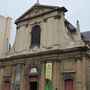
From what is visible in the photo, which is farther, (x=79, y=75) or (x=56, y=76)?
(x=56, y=76)

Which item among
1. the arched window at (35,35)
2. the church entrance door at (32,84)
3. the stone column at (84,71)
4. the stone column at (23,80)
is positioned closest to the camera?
the stone column at (84,71)

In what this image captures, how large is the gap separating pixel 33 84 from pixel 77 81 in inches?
187

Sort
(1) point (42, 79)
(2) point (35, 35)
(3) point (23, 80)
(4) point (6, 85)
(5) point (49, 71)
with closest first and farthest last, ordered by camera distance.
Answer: (5) point (49, 71)
(1) point (42, 79)
(3) point (23, 80)
(2) point (35, 35)
(4) point (6, 85)

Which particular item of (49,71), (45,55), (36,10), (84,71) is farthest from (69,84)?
(36,10)

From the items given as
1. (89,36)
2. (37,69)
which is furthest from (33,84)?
(89,36)

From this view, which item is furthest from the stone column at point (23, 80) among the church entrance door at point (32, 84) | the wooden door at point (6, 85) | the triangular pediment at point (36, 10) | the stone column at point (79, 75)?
the stone column at point (79, 75)

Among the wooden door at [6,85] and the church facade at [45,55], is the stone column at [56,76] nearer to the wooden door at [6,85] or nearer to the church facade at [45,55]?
the church facade at [45,55]

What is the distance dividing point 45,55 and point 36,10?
16.2 ft

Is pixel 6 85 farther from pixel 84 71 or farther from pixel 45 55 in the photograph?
pixel 84 71

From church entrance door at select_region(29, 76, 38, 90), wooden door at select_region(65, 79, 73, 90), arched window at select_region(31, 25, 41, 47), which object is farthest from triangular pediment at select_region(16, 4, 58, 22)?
wooden door at select_region(65, 79, 73, 90)

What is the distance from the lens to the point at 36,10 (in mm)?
22812

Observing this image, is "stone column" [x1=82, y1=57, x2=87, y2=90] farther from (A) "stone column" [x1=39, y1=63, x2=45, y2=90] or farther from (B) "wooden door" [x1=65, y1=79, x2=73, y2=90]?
(A) "stone column" [x1=39, y1=63, x2=45, y2=90]

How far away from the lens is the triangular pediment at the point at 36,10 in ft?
71.7

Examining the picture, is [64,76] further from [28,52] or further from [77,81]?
[28,52]
